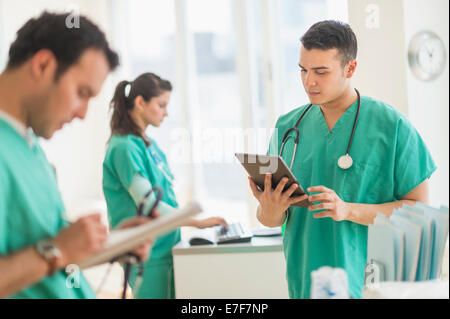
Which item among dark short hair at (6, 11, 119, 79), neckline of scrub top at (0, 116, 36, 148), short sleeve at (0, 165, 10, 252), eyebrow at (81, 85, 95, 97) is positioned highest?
dark short hair at (6, 11, 119, 79)

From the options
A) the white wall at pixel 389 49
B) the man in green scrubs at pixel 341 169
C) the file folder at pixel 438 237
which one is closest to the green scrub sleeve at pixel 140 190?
the man in green scrubs at pixel 341 169

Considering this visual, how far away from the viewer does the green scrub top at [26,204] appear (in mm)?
662

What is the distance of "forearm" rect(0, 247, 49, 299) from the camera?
0.61 metres

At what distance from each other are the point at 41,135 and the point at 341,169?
81cm

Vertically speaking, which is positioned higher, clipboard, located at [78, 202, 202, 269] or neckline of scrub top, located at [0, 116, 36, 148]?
neckline of scrub top, located at [0, 116, 36, 148]

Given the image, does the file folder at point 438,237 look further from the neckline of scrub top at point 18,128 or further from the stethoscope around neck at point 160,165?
the stethoscope around neck at point 160,165

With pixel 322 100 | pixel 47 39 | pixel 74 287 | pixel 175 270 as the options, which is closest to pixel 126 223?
pixel 74 287

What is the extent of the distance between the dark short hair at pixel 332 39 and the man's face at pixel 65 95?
2.31 ft

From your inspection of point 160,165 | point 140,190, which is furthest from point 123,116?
point 140,190

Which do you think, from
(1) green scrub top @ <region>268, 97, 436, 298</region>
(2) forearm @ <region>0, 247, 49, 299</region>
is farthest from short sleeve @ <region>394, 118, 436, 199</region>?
(2) forearm @ <region>0, 247, 49, 299</region>

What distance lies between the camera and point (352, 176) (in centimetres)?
123

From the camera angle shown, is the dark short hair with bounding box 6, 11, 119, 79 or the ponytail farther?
the ponytail

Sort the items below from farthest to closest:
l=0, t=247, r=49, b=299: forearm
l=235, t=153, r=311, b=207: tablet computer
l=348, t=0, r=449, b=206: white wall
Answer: l=348, t=0, r=449, b=206: white wall
l=235, t=153, r=311, b=207: tablet computer
l=0, t=247, r=49, b=299: forearm

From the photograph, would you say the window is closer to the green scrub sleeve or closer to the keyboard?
the keyboard
